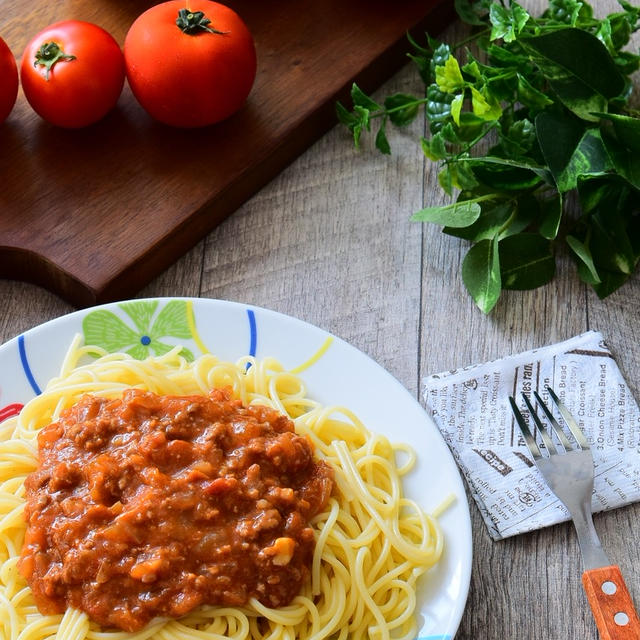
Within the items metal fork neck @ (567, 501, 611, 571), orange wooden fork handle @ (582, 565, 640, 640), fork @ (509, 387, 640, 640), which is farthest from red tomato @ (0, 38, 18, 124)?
orange wooden fork handle @ (582, 565, 640, 640)

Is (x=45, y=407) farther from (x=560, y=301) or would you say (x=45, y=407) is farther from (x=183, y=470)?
(x=560, y=301)

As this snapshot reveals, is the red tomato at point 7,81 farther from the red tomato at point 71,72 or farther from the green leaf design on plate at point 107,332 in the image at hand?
the green leaf design on plate at point 107,332

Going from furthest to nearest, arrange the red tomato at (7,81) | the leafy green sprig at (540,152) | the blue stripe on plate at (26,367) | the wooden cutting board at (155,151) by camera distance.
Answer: the red tomato at (7,81), the wooden cutting board at (155,151), the leafy green sprig at (540,152), the blue stripe on plate at (26,367)

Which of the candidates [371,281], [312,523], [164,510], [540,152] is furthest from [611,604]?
[540,152]

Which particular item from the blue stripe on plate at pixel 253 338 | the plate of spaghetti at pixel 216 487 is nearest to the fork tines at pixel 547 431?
the plate of spaghetti at pixel 216 487

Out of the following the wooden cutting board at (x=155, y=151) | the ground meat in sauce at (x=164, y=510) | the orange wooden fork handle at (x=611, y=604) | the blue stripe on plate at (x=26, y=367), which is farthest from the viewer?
the wooden cutting board at (x=155, y=151)

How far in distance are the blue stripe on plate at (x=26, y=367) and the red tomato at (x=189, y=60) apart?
3.27ft

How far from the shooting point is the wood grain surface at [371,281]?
3176mm

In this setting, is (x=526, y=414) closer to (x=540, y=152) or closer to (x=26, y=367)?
(x=540, y=152)

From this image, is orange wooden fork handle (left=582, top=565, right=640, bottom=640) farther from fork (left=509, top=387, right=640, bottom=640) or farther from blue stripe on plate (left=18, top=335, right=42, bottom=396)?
blue stripe on plate (left=18, top=335, right=42, bottom=396)

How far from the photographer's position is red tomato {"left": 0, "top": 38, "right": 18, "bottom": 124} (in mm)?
3246

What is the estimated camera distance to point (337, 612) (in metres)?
2.43

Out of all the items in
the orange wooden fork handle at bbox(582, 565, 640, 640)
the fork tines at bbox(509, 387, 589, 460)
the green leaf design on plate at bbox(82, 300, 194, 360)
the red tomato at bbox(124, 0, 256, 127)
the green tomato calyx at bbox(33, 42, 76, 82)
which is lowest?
the orange wooden fork handle at bbox(582, 565, 640, 640)

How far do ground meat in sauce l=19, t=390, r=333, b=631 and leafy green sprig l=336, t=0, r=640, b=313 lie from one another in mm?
1064
